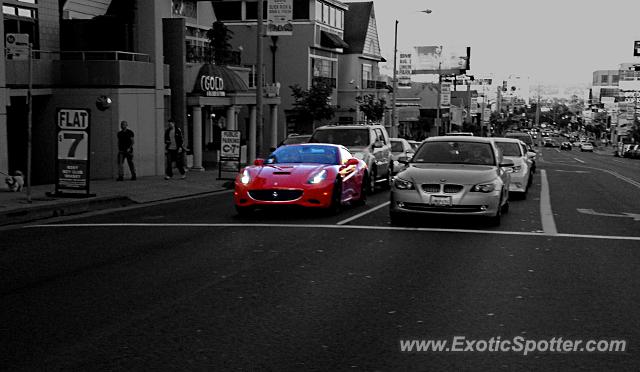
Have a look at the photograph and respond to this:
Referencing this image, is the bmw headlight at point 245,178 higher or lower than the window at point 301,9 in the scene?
lower

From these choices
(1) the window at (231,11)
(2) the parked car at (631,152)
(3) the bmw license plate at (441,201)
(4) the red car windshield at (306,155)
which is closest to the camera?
(3) the bmw license plate at (441,201)

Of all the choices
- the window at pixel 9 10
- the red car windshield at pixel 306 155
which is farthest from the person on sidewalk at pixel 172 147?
the red car windshield at pixel 306 155

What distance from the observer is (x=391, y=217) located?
13938mm

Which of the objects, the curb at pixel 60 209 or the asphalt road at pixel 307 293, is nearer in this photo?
the asphalt road at pixel 307 293

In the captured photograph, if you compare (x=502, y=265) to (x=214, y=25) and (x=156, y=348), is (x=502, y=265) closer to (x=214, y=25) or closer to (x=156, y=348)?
(x=156, y=348)

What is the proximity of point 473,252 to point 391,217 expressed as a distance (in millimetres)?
3321

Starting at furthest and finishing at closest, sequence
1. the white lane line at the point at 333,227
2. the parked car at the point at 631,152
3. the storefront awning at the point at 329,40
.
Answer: the parked car at the point at 631,152, the storefront awning at the point at 329,40, the white lane line at the point at 333,227

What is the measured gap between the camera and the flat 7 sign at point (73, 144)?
1709 centimetres

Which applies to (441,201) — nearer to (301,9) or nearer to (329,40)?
(301,9)

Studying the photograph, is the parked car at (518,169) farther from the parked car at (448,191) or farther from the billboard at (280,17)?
the billboard at (280,17)

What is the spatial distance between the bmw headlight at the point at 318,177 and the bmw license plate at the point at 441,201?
2.41m

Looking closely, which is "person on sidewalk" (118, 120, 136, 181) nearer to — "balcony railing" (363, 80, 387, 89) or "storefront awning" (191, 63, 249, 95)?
"storefront awning" (191, 63, 249, 95)

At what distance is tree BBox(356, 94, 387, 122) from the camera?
57938mm

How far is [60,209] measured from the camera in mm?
15750
